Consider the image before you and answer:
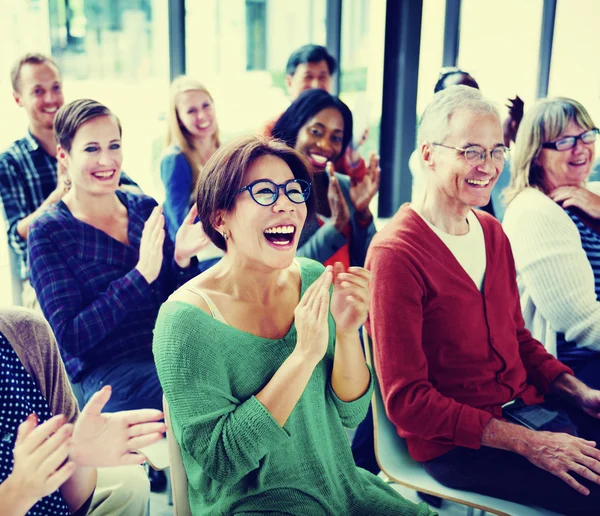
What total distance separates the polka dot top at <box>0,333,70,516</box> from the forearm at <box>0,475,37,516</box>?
0.18m

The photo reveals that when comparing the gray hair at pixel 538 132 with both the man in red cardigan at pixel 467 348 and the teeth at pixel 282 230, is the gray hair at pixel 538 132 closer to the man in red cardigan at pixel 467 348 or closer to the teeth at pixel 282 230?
the man in red cardigan at pixel 467 348

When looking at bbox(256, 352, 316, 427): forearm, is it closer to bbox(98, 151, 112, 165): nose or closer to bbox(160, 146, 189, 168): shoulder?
bbox(98, 151, 112, 165): nose

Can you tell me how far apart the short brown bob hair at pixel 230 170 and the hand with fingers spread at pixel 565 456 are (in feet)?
2.57

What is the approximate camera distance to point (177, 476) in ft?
4.01

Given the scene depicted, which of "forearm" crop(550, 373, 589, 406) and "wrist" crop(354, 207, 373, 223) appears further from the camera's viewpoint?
"wrist" crop(354, 207, 373, 223)

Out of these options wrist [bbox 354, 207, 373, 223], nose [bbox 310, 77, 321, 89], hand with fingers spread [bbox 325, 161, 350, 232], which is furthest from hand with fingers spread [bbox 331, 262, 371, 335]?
nose [bbox 310, 77, 321, 89]

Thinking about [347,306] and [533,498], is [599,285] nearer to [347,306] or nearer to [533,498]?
[533,498]

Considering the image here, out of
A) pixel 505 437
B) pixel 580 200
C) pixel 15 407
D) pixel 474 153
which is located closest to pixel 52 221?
pixel 15 407

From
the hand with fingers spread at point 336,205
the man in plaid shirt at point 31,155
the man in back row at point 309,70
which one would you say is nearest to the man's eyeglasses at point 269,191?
the hand with fingers spread at point 336,205

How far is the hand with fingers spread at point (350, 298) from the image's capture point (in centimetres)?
130

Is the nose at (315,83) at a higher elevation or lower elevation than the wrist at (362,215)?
higher

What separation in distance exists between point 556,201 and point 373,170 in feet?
2.29

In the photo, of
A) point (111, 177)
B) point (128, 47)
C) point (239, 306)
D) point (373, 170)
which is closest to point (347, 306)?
point (239, 306)

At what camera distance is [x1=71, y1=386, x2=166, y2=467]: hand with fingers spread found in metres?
1.00
